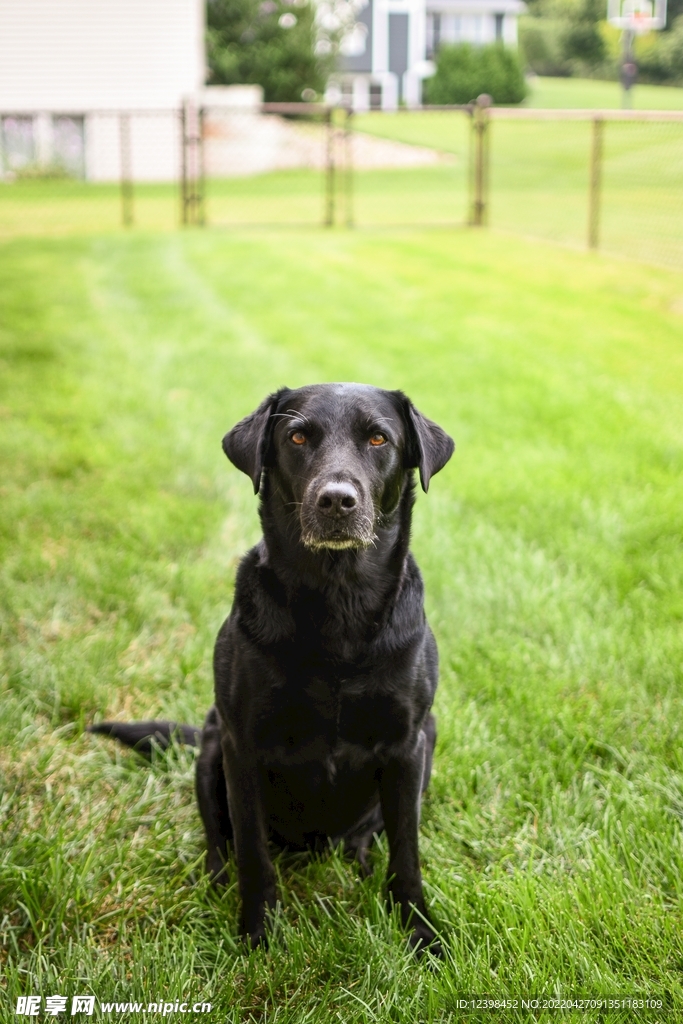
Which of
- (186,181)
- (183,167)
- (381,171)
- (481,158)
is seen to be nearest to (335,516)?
(481,158)

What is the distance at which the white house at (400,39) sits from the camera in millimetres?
28312

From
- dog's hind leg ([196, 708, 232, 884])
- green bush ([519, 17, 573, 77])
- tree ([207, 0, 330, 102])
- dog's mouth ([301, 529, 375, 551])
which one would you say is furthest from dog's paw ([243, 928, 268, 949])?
tree ([207, 0, 330, 102])

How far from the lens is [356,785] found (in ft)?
6.80

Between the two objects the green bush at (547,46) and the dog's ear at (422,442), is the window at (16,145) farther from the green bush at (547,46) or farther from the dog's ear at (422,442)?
the dog's ear at (422,442)

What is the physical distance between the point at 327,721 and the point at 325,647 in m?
0.15

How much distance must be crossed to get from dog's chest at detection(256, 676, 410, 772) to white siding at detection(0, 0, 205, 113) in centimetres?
2067

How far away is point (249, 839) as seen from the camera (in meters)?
2.03

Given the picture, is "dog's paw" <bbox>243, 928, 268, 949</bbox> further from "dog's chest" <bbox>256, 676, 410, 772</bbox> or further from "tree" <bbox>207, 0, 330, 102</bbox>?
"tree" <bbox>207, 0, 330, 102</bbox>

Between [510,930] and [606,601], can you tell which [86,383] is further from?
[510,930]

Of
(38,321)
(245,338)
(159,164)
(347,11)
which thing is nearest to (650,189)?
(245,338)

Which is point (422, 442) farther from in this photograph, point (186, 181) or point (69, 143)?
point (69, 143)

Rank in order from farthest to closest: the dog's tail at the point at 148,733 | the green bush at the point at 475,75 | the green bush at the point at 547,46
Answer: the green bush at the point at 475,75 < the green bush at the point at 547,46 < the dog's tail at the point at 148,733

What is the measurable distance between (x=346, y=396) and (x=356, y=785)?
2.85ft

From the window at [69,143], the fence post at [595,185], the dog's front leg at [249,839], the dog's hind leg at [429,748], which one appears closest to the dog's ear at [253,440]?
the dog's front leg at [249,839]
